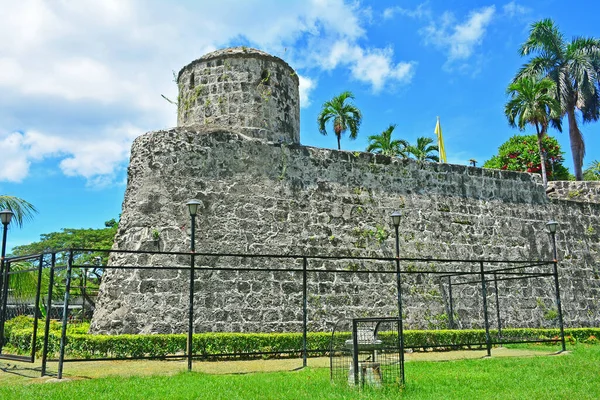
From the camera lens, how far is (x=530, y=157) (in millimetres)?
35812

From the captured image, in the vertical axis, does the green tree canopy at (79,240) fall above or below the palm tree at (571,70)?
below

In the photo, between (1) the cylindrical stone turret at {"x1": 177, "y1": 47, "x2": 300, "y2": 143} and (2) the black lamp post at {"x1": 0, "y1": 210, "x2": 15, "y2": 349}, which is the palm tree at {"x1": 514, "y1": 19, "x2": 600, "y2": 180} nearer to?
(1) the cylindrical stone turret at {"x1": 177, "y1": 47, "x2": 300, "y2": 143}

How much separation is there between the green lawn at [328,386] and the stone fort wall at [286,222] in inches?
135

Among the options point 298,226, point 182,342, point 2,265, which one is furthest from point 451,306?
point 2,265

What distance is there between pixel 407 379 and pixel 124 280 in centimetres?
647

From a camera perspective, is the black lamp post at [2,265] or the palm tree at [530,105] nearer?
the black lamp post at [2,265]

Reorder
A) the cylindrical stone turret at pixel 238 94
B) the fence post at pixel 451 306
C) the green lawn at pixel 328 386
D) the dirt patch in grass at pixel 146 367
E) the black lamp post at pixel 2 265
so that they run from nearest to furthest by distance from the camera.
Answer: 1. the green lawn at pixel 328 386
2. the dirt patch in grass at pixel 146 367
3. the black lamp post at pixel 2 265
4. the cylindrical stone turret at pixel 238 94
5. the fence post at pixel 451 306

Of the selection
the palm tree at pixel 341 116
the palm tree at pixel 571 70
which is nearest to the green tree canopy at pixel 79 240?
the palm tree at pixel 341 116

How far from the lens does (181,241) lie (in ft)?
39.1

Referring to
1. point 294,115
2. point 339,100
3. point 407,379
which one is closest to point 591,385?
point 407,379

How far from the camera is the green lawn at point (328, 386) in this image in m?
6.70

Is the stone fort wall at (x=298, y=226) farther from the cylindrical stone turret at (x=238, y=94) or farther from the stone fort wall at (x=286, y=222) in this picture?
the cylindrical stone turret at (x=238, y=94)

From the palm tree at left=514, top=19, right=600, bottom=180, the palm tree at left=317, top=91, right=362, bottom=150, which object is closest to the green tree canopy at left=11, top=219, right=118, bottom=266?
the palm tree at left=317, top=91, right=362, bottom=150

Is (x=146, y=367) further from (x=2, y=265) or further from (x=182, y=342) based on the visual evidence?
(x=2, y=265)
